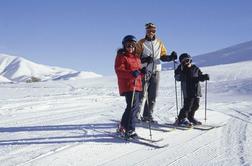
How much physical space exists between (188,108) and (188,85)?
1.58 ft

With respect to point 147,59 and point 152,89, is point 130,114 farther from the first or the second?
point 152,89

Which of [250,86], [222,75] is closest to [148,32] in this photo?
[250,86]

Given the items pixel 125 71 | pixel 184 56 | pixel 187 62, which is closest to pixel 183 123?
pixel 187 62

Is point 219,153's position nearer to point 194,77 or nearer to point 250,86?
point 194,77

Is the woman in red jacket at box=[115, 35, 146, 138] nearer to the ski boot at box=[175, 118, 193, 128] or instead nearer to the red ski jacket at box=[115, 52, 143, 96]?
the red ski jacket at box=[115, 52, 143, 96]

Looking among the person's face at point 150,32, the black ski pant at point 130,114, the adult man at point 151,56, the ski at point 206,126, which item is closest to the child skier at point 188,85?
→ the ski at point 206,126

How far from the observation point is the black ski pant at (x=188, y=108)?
855 cm

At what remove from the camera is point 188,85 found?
338 inches

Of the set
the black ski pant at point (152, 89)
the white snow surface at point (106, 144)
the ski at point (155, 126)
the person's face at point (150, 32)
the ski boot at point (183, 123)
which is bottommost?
the white snow surface at point (106, 144)

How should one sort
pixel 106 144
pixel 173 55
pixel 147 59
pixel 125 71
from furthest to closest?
pixel 173 55 < pixel 147 59 < pixel 125 71 < pixel 106 144

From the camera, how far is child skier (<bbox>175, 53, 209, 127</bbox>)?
8539mm

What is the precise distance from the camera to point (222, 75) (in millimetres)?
33719

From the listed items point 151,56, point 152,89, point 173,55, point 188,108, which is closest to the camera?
point 173,55

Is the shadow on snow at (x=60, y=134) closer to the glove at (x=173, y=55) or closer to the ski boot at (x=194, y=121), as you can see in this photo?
the ski boot at (x=194, y=121)
